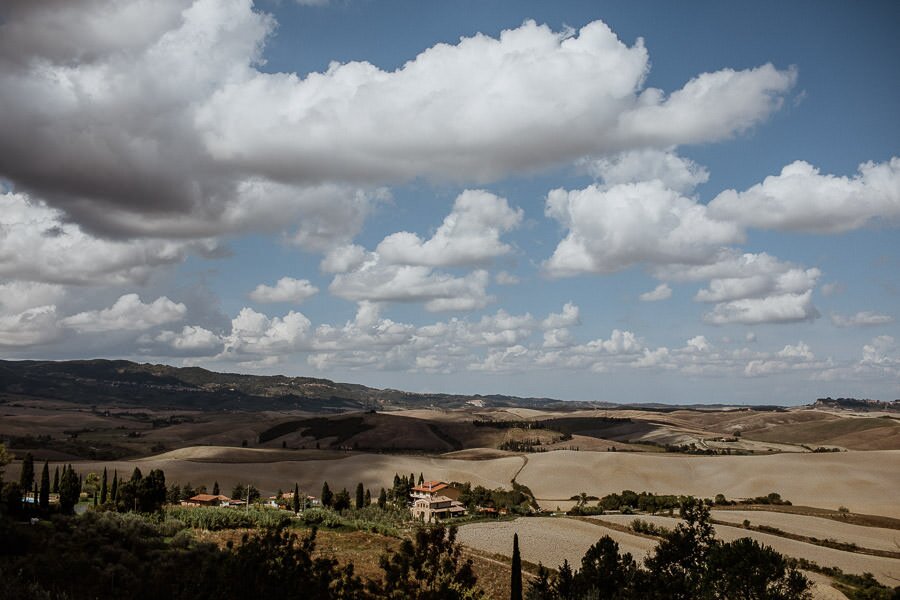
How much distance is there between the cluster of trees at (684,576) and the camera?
34.9 metres

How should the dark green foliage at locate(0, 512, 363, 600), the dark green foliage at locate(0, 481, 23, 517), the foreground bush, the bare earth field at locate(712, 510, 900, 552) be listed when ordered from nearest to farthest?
1. the dark green foliage at locate(0, 512, 363, 600)
2. the dark green foliage at locate(0, 481, 23, 517)
3. the foreground bush
4. the bare earth field at locate(712, 510, 900, 552)

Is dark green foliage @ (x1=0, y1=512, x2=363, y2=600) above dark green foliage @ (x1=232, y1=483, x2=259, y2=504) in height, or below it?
above

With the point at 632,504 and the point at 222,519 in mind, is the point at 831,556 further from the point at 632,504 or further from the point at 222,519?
the point at 222,519

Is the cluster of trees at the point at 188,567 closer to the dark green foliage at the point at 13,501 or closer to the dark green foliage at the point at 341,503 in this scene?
the dark green foliage at the point at 13,501

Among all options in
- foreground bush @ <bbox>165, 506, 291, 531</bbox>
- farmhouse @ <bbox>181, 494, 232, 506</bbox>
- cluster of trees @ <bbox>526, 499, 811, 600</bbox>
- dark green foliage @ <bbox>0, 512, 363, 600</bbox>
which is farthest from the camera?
farmhouse @ <bbox>181, 494, 232, 506</bbox>

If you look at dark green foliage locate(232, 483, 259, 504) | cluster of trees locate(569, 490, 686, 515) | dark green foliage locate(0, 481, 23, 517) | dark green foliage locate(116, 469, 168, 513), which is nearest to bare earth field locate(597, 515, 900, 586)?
cluster of trees locate(569, 490, 686, 515)

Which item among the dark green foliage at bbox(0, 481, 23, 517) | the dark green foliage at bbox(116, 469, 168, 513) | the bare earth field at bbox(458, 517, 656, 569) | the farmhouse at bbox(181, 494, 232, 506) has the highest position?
the dark green foliage at bbox(0, 481, 23, 517)

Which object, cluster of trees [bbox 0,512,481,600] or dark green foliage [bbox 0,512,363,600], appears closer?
cluster of trees [bbox 0,512,481,600]

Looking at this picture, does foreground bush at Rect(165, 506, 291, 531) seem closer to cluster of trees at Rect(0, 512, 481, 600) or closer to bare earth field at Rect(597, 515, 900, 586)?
cluster of trees at Rect(0, 512, 481, 600)

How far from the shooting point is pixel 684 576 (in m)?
38.2

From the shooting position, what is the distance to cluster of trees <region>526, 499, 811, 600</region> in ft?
115

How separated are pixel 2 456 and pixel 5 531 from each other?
6053 cm

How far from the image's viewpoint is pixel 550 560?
203ft

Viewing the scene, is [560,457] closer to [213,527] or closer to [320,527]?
[320,527]
